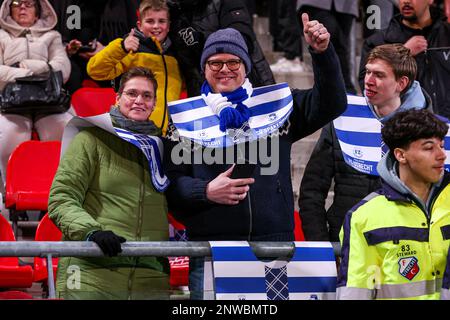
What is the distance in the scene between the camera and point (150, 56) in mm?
6969

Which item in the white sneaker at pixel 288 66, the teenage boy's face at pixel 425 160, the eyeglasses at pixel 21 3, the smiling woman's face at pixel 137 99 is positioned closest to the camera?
the teenage boy's face at pixel 425 160

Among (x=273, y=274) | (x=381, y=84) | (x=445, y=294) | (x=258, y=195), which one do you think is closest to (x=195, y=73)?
(x=381, y=84)

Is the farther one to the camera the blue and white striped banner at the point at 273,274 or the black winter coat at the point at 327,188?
the black winter coat at the point at 327,188

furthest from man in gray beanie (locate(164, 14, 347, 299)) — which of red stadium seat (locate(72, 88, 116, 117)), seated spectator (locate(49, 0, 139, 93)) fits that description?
seated spectator (locate(49, 0, 139, 93))

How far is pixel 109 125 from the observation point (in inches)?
207

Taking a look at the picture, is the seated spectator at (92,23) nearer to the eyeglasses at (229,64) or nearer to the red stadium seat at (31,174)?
the red stadium seat at (31,174)

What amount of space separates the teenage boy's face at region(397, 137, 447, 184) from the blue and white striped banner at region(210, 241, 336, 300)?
1.77 ft

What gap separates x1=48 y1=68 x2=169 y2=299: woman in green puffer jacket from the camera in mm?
4992

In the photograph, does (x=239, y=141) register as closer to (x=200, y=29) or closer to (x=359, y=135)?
(x=359, y=135)

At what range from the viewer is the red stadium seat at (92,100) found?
772 centimetres

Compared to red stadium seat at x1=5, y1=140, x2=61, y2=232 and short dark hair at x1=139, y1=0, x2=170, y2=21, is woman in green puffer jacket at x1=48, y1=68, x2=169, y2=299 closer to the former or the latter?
short dark hair at x1=139, y1=0, x2=170, y2=21

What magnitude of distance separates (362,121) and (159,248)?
146 cm

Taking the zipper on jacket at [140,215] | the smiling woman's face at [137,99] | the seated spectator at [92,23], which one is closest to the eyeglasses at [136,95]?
the smiling woman's face at [137,99]

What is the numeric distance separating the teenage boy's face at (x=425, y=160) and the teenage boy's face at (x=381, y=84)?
1.00 metres
